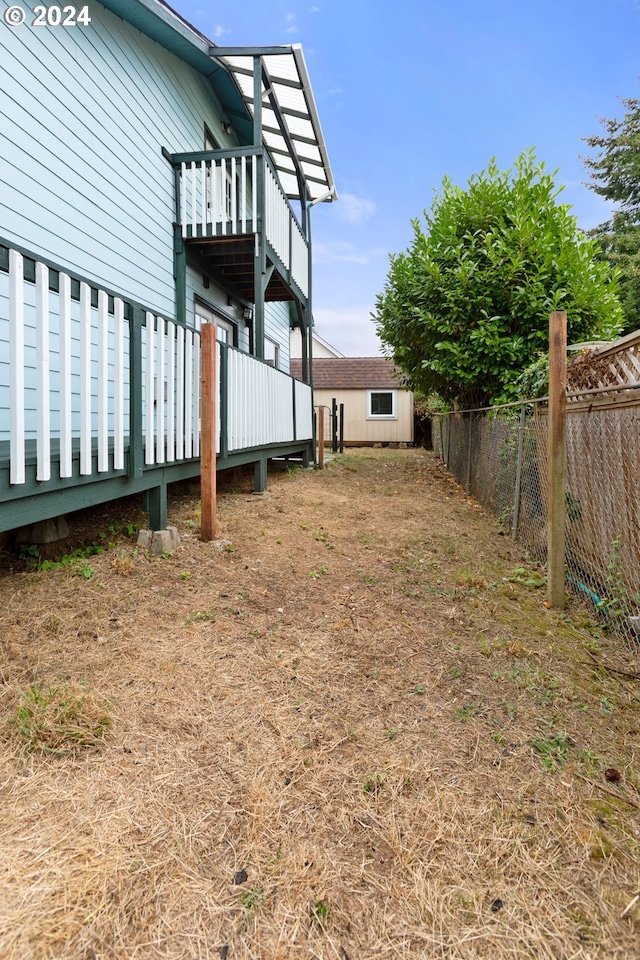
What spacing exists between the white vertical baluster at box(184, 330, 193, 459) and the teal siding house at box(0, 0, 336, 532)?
2cm

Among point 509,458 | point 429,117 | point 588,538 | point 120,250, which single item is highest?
point 429,117

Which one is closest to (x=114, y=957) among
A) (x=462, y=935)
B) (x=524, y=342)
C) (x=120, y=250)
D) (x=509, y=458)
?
(x=462, y=935)

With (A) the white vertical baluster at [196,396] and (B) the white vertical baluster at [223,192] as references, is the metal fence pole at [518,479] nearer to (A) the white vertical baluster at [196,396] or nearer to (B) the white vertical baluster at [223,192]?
(A) the white vertical baluster at [196,396]

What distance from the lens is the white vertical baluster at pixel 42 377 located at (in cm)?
235

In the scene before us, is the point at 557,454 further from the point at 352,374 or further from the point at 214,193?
the point at 352,374

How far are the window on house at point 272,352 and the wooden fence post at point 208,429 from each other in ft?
25.0

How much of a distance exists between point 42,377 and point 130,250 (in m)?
3.86

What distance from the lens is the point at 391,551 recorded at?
4.18m

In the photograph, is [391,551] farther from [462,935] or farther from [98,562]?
[462,935]

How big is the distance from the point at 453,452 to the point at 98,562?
24.8 feet

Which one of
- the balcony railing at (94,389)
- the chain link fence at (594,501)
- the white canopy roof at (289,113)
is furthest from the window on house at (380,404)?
the chain link fence at (594,501)

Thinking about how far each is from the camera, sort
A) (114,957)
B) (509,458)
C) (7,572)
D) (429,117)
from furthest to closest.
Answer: (429,117)
(509,458)
(7,572)
(114,957)

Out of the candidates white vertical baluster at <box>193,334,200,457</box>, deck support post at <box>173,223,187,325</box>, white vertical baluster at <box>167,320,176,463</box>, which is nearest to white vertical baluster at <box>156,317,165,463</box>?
white vertical baluster at <box>167,320,176,463</box>

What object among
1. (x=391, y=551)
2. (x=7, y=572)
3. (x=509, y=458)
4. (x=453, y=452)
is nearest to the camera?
(x=7, y=572)
